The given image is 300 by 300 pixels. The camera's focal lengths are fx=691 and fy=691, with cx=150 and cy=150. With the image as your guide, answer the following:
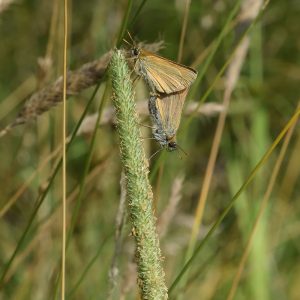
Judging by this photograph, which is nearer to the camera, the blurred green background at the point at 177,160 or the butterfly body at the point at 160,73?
the butterfly body at the point at 160,73

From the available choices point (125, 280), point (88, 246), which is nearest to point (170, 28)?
point (88, 246)

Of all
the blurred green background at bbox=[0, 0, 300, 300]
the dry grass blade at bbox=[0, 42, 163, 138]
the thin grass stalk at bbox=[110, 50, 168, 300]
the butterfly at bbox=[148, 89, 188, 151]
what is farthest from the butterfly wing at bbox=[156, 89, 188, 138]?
the blurred green background at bbox=[0, 0, 300, 300]

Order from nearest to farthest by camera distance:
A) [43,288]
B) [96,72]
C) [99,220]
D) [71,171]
A: 1. [96,72]
2. [43,288]
3. [99,220]
4. [71,171]

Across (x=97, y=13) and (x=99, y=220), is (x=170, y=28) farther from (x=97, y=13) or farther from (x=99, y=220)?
(x=99, y=220)

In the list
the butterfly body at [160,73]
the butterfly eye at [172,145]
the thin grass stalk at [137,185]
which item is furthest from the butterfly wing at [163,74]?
the thin grass stalk at [137,185]

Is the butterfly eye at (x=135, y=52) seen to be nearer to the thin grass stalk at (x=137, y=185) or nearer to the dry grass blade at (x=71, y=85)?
the dry grass blade at (x=71, y=85)

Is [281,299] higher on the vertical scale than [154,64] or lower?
lower
